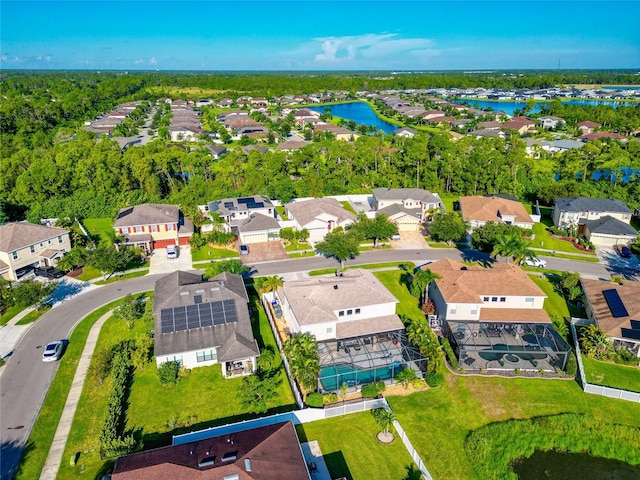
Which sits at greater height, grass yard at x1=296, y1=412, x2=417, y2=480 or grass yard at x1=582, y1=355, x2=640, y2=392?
grass yard at x1=296, y1=412, x2=417, y2=480

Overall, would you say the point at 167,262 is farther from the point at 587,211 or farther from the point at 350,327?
the point at 587,211

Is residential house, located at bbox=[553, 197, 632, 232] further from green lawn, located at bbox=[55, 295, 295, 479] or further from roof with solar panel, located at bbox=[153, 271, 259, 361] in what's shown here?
green lawn, located at bbox=[55, 295, 295, 479]

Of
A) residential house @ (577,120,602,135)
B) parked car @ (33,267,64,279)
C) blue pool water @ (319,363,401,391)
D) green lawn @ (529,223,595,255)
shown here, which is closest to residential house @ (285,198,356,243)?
green lawn @ (529,223,595,255)

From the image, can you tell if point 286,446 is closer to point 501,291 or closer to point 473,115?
point 501,291

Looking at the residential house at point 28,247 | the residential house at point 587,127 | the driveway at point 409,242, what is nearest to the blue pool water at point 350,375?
the driveway at point 409,242

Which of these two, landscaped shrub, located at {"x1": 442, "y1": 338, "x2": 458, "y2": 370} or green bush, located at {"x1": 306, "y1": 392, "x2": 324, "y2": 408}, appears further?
landscaped shrub, located at {"x1": 442, "y1": 338, "x2": 458, "y2": 370}

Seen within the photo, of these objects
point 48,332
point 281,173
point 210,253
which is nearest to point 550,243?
point 210,253

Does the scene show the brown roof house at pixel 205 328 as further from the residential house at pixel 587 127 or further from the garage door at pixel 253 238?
the residential house at pixel 587 127
